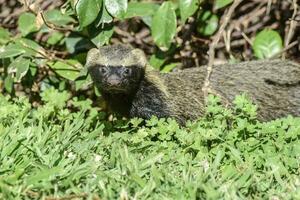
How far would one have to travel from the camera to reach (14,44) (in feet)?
20.9

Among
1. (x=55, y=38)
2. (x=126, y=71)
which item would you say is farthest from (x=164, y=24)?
(x=55, y=38)

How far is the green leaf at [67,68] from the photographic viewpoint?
6.58 meters

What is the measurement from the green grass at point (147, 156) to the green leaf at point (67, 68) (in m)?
0.75

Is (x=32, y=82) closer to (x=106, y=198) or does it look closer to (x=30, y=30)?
(x=30, y=30)

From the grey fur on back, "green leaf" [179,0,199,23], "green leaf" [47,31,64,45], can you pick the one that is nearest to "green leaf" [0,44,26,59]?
"green leaf" [47,31,64,45]

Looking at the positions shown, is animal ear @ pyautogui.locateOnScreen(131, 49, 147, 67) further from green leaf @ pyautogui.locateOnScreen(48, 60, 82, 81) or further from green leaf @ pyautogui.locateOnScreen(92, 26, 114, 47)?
green leaf @ pyautogui.locateOnScreen(48, 60, 82, 81)

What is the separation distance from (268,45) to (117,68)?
6.64 feet

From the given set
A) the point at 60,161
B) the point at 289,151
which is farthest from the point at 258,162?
the point at 60,161

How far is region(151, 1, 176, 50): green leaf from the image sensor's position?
6.35m

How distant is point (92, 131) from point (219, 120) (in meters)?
0.97

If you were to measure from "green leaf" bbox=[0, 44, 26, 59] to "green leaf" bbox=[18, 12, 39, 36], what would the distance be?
0.32 metres

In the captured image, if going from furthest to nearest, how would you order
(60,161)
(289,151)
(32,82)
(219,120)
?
(32,82)
(219,120)
(289,151)
(60,161)

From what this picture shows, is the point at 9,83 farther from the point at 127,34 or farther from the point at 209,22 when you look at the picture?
the point at 209,22

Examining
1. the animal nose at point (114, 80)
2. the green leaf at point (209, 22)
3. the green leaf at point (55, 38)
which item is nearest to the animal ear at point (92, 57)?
the animal nose at point (114, 80)
